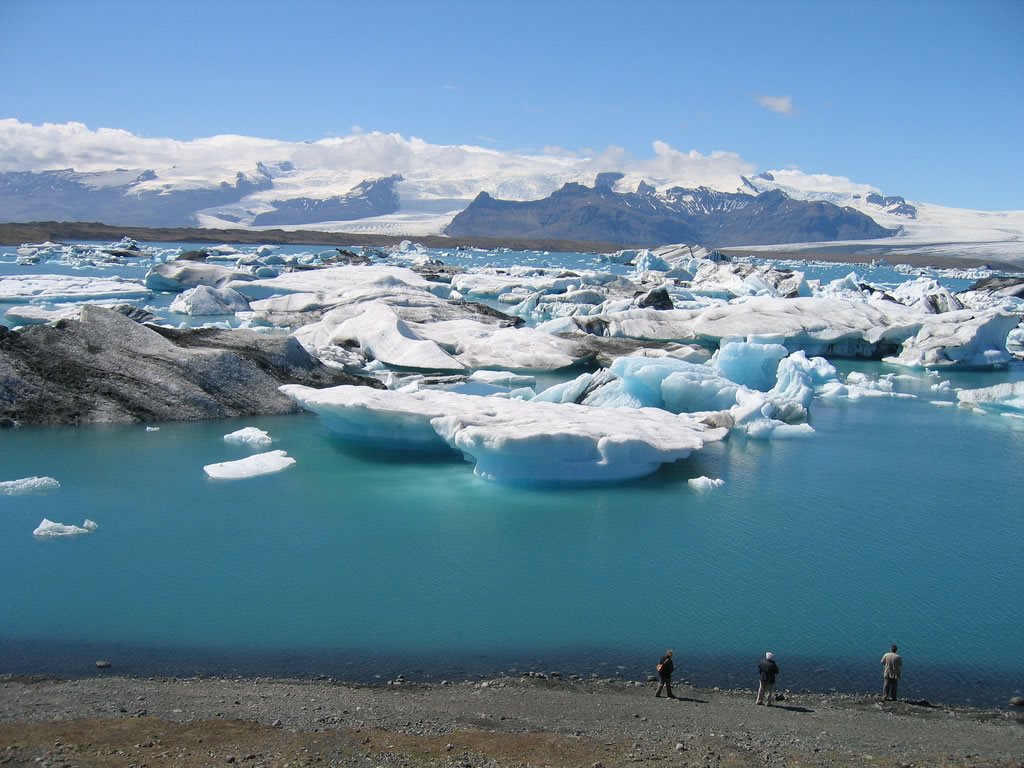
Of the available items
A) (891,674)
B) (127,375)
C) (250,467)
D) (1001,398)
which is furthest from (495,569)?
(1001,398)

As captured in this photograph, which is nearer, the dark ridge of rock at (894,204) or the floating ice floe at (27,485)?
the floating ice floe at (27,485)

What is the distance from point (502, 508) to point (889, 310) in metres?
17.6

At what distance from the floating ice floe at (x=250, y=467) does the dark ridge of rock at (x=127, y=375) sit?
2.41 meters

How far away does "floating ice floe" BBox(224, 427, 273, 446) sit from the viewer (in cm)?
1080

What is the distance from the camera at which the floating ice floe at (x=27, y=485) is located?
28.2 feet

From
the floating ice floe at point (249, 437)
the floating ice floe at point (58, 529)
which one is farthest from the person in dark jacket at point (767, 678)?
the floating ice floe at point (249, 437)

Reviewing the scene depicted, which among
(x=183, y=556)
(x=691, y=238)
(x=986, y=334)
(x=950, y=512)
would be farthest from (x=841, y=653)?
(x=691, y=238)

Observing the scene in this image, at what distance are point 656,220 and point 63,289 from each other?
135347mm

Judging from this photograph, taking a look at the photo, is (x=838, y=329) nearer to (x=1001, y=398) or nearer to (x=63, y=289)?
(x=1001, y=398)

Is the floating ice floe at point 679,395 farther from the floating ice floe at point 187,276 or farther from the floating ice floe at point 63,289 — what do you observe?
the floating ice floe at point 187,276

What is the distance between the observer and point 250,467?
9.62 m

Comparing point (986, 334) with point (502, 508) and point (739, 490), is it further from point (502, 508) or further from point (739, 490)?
point (502, 508)

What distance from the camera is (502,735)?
466 cm

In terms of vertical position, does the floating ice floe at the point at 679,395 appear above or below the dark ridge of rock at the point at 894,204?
below
